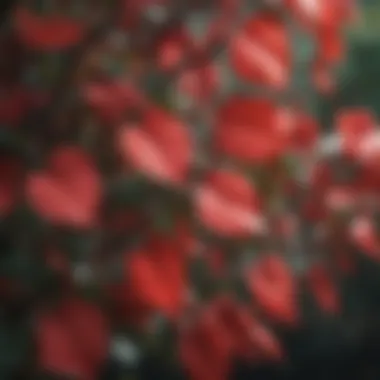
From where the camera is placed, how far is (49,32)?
33.1 inches

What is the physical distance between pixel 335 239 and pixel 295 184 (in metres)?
0.09

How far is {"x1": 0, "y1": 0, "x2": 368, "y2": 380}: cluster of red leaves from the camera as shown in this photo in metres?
0.83

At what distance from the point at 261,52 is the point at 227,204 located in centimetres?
14

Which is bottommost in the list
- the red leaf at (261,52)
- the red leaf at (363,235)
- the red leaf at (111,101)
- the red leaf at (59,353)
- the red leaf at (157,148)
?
the red leaf at (59,353)

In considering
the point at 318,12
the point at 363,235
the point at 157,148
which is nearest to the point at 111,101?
the point at 157,148

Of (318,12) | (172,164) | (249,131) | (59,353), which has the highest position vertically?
(318,12)

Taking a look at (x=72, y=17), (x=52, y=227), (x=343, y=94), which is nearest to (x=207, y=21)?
(x=72, y=17)

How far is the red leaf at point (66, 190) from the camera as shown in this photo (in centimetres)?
77

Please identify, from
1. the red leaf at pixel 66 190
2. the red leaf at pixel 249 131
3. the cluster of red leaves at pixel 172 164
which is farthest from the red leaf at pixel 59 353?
the red leaf at pixel 249 131

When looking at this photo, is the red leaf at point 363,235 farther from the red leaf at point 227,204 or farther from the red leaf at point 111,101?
the red leaf at point 111,101

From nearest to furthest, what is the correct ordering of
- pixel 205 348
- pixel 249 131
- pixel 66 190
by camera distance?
pixel 66 190 → pixel 249 131 → pixel 205 348

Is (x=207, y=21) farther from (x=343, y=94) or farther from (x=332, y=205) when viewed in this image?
(x=343, y=94)

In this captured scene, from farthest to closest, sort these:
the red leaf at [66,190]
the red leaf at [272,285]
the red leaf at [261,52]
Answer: the red leaf at [272,285]
the red leaf at [261,52]
the red leaf at [66,190]

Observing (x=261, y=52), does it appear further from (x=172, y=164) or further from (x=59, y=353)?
(x=59, y=353)
